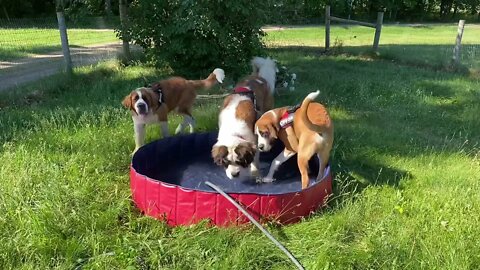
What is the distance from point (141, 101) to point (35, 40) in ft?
46.7

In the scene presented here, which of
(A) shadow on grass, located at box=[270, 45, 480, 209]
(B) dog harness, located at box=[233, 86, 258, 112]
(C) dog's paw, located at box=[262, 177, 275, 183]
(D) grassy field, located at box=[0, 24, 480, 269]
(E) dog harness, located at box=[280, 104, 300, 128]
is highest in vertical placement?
(B) dog harness, located at box=[233, 86, 258, 112]

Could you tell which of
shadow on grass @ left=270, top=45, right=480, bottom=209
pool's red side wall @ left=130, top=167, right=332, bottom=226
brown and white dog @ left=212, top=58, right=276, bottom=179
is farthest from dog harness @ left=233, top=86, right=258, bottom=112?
pool's red side wall @ left=130, top=167, right=332, bottom=226

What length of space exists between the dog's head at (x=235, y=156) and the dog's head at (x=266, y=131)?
18 centimetres

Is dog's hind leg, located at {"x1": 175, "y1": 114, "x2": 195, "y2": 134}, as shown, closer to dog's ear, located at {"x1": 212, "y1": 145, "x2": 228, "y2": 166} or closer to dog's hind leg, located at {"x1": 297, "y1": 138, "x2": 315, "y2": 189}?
dog's ear, located at {"x1": 212, "y1": 145, "x2": 228, "y2": 166}

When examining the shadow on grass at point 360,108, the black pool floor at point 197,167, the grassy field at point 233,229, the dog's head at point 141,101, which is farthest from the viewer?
the shadow on grass at point 360,108

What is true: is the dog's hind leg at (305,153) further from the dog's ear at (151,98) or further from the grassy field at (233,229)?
the dog's ear at (151,98)

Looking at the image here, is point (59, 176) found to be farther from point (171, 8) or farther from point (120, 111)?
point (171, 8)

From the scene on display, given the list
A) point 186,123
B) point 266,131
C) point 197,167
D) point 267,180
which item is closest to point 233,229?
point 266,131

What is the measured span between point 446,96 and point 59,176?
8397 millimetres

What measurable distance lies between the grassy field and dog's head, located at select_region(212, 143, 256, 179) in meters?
0.94

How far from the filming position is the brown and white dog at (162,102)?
5802 millimetres

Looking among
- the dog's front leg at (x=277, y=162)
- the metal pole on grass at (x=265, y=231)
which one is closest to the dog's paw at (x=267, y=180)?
the dog's front leg at (x=277, y=162)

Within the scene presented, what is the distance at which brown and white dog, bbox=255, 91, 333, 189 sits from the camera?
4.74 m

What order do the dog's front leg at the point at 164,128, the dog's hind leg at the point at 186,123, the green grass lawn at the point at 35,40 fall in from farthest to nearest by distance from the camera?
the green grass lawn at the point at 35,40
the dog's hind leg at the point at 186,123
the dog's front leg at the point at 164,128
